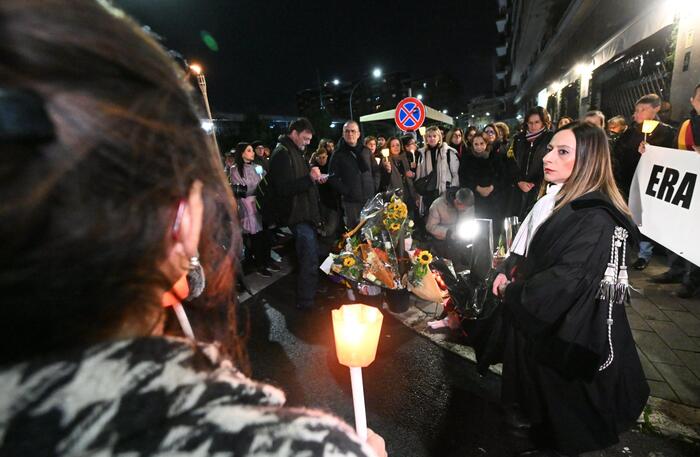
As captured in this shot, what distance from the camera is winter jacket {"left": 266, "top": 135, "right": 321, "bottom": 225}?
4.29 meters

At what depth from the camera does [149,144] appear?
1.53ft

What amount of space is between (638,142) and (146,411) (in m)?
6.23

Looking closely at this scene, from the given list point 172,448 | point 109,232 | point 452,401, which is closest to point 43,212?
point 109,232

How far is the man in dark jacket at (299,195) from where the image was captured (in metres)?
4.30

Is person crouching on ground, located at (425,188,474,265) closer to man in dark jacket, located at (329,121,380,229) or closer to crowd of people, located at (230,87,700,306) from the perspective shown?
crowd of people, located at (230,87,700,306)

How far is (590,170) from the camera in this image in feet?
7.25

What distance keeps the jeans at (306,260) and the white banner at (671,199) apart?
3.49 meters

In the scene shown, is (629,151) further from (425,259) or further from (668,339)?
(425,259)

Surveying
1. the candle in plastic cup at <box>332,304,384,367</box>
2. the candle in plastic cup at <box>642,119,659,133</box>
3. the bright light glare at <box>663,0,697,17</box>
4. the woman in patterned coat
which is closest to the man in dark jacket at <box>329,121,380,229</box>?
the candle in plastic cup at <box>642,119,659,133</box>

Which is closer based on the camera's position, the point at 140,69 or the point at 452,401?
the point at 140,69

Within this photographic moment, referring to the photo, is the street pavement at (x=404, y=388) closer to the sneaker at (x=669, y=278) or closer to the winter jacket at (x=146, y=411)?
the winter jacket at (x=146, y=411)

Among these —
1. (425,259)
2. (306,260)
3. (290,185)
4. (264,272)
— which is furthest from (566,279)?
(264,272)

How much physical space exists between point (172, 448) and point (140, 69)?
50 cm

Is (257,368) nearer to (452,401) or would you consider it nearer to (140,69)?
(452,401)
